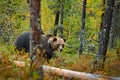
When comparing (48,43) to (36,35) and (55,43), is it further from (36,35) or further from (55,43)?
(36,35)

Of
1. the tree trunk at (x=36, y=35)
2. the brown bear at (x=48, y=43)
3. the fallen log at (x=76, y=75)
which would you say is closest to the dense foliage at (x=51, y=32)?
the tree trunk at (x=36, y=35)

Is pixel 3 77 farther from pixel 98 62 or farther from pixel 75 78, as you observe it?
pixel 98 62

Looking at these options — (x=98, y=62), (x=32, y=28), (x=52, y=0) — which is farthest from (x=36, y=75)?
(x=52, y=0)

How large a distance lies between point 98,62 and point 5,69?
17.9ft

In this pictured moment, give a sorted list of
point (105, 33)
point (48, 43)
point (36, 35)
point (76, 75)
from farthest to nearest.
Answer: point (48, 43), point (105, 33), point (76, 75), point (36, 35)

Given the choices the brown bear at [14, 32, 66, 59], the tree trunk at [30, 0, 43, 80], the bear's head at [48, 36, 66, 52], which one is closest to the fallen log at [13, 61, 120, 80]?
the tree trunk at [30, 0, 43, 80]

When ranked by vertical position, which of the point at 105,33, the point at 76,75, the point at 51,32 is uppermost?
the point at 105,33

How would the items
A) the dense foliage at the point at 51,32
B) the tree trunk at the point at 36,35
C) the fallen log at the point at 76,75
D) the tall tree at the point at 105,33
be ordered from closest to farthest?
the tree trunk at the point at 36,35 → the dense foliage at the point at 51,32 → the fallen log at the point at 76,75 → the tall tree at the point at 105,33

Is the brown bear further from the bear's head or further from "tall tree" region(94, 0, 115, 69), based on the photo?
"tall tree" region(94, 0, 115, 69)

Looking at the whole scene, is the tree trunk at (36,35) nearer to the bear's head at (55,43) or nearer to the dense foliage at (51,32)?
the dense foliage at (51,32)

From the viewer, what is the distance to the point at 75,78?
935 centimetres

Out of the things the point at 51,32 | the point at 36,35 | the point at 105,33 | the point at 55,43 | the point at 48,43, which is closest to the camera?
the point at 36,35

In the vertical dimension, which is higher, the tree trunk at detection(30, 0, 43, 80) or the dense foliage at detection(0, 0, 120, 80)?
the tree trunk at detection(30, 0, 43, 80)

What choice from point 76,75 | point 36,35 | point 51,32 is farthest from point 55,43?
point 51,32
